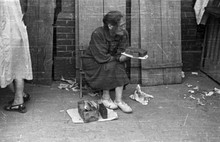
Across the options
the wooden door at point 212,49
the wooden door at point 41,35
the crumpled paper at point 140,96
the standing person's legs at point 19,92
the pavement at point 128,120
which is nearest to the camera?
the pavement at point 128,120

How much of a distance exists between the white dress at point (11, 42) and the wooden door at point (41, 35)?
102cm

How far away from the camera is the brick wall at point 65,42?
19.5ft

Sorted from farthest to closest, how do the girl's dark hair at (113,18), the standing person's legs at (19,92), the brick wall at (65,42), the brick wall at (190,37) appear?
the brick wall at (190,37)
the brick wall at (65,42)
the girl's dark hair at (113,18)
the standing person's legs at (19,92)

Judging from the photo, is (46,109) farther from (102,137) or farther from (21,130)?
(102,137)

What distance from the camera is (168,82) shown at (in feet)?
19.8

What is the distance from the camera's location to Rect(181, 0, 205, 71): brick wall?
634 centimetres

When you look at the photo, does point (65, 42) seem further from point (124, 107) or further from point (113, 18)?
point (124, 107)

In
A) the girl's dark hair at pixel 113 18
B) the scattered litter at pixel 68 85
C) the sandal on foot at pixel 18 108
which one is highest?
the girl's dark hair at pixel 113 18

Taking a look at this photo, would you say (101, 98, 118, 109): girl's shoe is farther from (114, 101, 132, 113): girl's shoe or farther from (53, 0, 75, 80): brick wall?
(53, 0, 75, 80): brick wall

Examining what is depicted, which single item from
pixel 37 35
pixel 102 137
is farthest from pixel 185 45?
pixel 102 137

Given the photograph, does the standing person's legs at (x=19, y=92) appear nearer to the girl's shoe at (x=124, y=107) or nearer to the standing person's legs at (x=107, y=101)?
the standing person's legs at (x=107, y=101)

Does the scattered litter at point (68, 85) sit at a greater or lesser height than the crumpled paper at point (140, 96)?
greater

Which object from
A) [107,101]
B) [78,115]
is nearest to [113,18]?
[107,101]

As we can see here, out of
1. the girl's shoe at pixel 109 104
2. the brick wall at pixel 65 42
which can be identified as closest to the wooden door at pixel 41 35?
the brick wall at pixel 65 42
